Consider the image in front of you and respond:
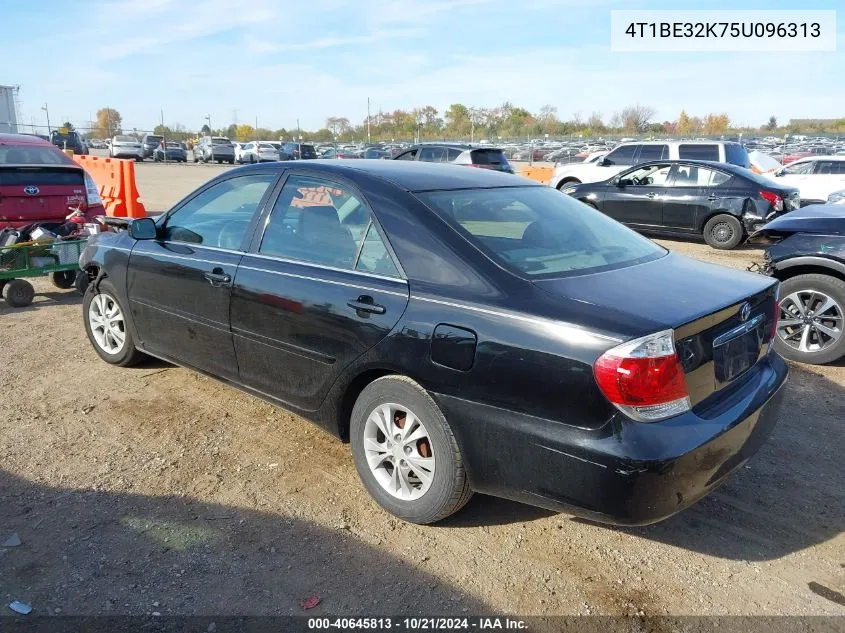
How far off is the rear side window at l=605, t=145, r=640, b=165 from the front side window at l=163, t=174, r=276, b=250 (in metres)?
14.6

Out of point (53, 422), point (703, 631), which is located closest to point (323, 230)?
point (53, 422)

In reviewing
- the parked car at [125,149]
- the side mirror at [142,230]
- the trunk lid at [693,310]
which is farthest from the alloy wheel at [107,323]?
the parked car at [125,149]

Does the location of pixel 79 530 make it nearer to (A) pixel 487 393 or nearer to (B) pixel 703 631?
(A) pixel 487 393

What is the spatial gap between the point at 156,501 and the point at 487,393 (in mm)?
1840

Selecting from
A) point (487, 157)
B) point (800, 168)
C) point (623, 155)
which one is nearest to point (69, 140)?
point (487, 157)

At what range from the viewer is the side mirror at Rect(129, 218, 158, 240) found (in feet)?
14.8

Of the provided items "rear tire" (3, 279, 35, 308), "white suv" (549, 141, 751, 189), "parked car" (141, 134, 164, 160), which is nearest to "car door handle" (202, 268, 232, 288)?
"rear tire" (3, 279, 35, 308)

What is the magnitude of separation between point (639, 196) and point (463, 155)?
6.09m

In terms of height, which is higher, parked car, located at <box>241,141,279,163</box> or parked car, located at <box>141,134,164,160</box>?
parked car, located at <box>141,134,164,160</box>

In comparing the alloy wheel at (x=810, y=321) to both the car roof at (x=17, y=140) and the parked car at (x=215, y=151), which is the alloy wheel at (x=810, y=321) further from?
the parked car at (x=215, y=151)

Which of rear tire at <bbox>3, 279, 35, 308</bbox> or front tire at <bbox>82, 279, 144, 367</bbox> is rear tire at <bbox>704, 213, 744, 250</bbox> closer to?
front tire at <bbox>82, 279, 144, 367</bbox>

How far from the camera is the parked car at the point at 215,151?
41.5 meters

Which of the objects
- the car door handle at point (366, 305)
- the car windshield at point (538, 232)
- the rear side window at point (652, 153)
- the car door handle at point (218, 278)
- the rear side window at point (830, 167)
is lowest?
the car door handle at point (366, 305)

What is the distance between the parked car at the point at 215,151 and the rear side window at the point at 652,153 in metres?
30.8
